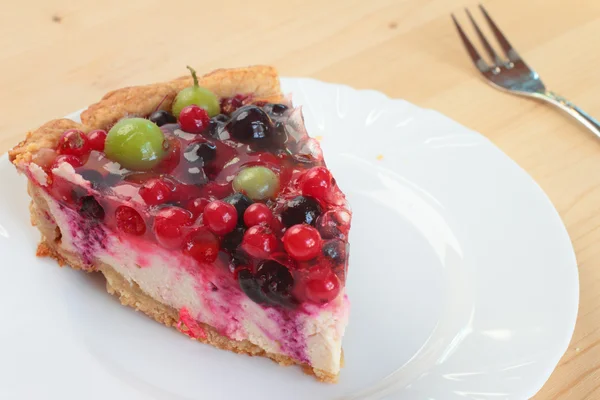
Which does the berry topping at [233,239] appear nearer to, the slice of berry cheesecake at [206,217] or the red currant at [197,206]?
the slice of berry cheesecake at [206,217]

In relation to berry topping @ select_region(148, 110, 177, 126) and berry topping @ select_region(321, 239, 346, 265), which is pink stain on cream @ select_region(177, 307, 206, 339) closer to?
berry topping @ select_region(321, 239, 346, 265)

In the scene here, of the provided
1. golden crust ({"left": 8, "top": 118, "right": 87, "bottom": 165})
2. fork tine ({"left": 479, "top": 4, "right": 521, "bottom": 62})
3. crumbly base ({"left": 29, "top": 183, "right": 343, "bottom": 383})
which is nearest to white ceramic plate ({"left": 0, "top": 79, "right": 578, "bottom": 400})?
crumbly base ({"left": 29, "top": 183, "right": 343, "bottom": 383})

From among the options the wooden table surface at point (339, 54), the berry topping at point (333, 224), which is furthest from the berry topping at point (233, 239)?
the wooden table surface at point (339, 54)

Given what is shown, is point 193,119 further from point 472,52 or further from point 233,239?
point 472,52

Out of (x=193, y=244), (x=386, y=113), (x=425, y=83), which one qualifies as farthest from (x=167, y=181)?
(x=425, y=83)

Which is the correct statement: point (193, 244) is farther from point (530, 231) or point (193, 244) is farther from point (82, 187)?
point (530, 231)

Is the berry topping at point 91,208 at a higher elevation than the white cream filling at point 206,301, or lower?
higher

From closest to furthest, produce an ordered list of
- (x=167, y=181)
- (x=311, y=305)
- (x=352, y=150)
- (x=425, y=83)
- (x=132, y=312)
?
(x=311, y=305), (x=167, y=181), (x=132, y=312), (x=352, y=150), (x=425, y=83)
